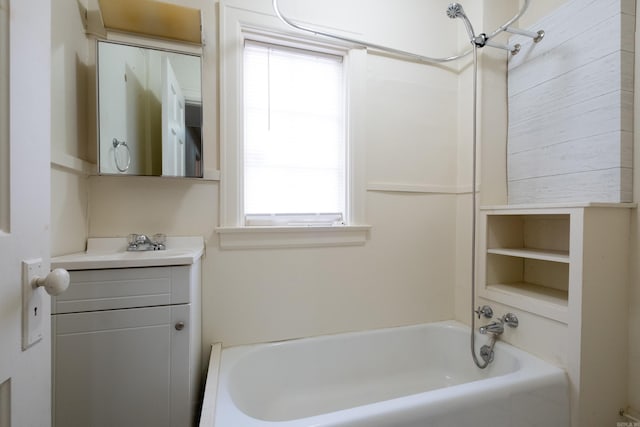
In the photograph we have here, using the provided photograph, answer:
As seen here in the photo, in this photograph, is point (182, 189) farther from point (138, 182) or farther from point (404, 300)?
point (404, 300)

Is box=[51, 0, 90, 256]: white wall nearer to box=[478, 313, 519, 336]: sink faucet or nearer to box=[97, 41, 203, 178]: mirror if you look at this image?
box=[97, 41, 203, 178]: mirror

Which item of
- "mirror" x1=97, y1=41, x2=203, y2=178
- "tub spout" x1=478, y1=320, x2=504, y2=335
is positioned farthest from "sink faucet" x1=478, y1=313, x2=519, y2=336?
"mirror" x1=97, y1=41, x2=203, y2=178

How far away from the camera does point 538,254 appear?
1.39 metres

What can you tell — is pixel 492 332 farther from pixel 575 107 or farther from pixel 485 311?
pixel 575 107

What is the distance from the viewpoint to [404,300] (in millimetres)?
1759

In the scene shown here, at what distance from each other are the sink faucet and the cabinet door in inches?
56.3

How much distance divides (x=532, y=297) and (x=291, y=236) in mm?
1246

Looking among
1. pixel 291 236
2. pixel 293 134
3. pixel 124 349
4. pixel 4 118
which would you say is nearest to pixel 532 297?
pixel 291 236

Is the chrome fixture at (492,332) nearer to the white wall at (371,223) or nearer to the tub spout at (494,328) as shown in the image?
the tub spout at (494,328)

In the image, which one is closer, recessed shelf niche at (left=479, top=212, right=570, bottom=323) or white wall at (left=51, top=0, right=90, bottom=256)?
white wall at (left=51, top=0, right=90, bottom=256)

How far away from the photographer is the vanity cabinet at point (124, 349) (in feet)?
3.09

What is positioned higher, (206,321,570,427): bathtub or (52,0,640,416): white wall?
(52,0,640,416): white wall

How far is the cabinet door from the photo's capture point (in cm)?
94

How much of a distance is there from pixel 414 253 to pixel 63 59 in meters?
1.91
